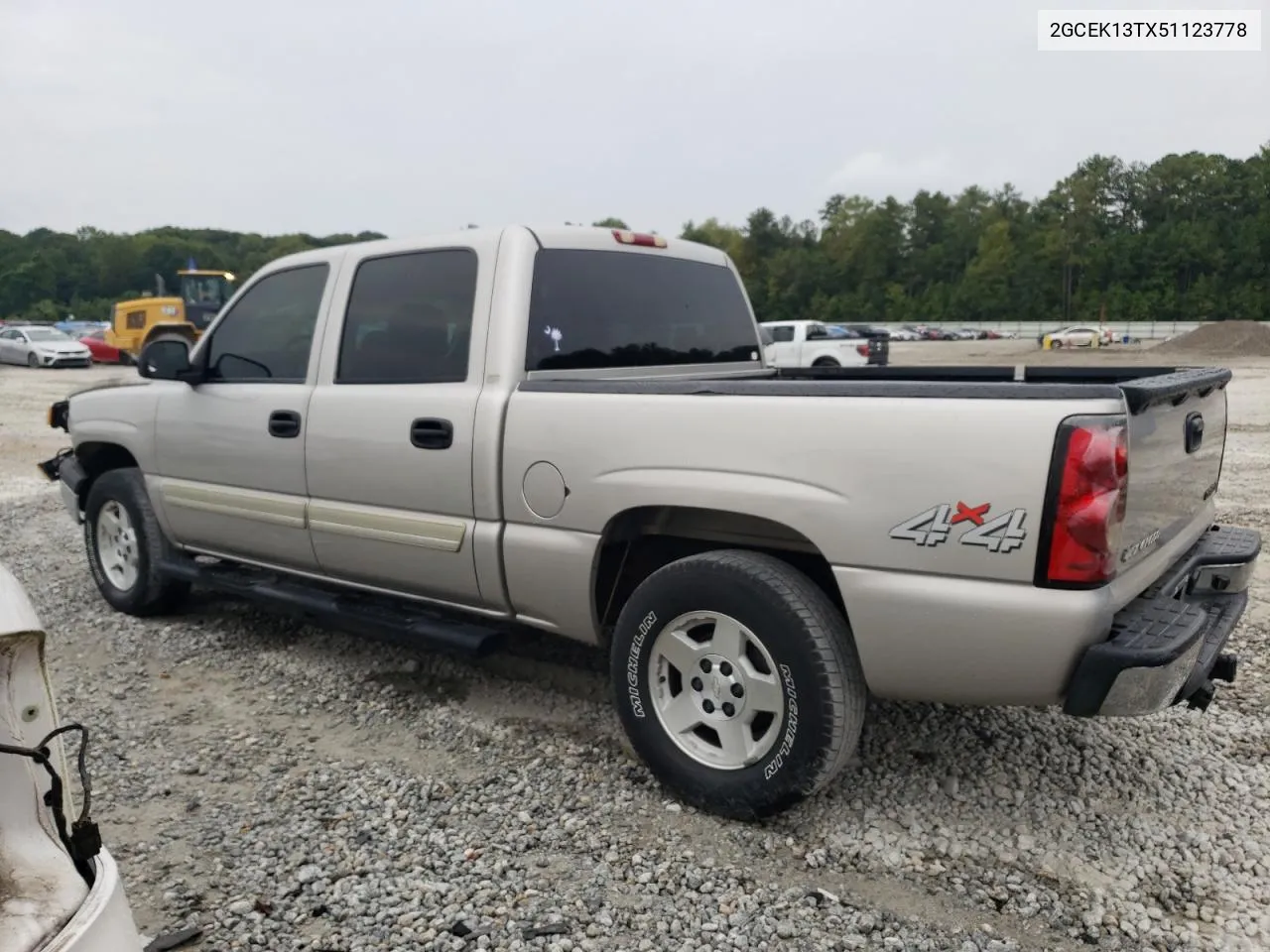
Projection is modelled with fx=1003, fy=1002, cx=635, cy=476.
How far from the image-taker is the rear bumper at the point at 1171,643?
8.43ft

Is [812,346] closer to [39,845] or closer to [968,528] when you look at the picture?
[968,528]

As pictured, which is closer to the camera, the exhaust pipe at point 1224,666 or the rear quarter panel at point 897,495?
the rear quarter panel at point 897,495

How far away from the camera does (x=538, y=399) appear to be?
3.50 m

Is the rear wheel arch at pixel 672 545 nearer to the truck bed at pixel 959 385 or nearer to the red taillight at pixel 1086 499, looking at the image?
the truck bed at pixel 959 385

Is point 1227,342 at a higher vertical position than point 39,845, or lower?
lower

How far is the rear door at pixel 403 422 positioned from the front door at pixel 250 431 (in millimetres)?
172

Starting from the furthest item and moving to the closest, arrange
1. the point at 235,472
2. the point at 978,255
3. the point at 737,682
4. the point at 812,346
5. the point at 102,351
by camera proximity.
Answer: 1. the point at 978,255
2. the point at 102,351
3. the point at 812,346
4. the point at 235,472
5. the point at 737,682

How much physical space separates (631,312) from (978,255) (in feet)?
312

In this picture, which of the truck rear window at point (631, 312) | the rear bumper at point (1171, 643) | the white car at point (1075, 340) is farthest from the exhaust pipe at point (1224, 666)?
the white car at point (1075, 340)

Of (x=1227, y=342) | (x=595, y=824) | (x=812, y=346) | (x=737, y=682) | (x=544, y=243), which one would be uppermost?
(x=544, y=243)

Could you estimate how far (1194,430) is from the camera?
3.16 meters

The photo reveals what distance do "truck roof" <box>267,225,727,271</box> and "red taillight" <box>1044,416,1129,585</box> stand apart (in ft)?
7.01

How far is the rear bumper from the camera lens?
8.43 feet

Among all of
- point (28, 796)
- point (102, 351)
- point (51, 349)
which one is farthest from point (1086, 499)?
point (102, 351)
